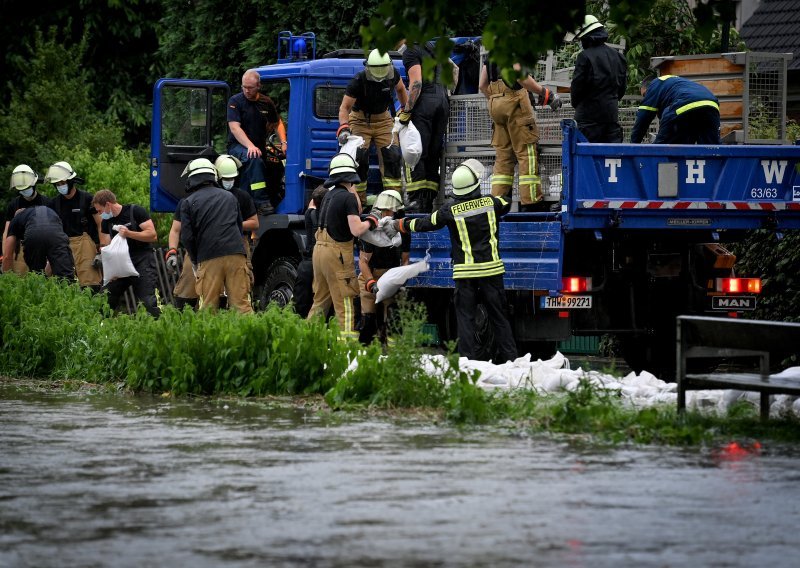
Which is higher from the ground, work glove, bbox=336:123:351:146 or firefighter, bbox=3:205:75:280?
work glove, bbox=336:123:351:146

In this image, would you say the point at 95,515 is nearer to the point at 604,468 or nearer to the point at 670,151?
the point at 604,468

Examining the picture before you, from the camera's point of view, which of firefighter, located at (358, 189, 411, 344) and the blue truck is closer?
the blue truck

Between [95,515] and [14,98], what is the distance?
22042mm

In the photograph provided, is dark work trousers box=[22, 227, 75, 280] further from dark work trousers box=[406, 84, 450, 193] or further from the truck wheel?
dark work trousers box=[406, 84, 450, 193]

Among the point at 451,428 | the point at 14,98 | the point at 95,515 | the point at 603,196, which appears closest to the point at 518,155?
the point at 603,196

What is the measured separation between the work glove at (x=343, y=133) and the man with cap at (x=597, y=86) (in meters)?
2.38

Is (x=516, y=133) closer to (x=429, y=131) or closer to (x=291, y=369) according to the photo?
(x=429, y=131)

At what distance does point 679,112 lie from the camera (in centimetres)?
1430

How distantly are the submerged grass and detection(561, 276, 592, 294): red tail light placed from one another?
2.16 meters

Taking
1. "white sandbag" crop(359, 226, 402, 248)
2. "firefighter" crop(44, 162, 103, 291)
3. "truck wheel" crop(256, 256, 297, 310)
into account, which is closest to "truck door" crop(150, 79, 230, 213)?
"firefighter" crop(44, 162, 103, 291)

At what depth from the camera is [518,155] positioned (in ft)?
49.1

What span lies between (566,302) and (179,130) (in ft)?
18.7

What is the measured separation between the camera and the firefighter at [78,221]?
1844cm

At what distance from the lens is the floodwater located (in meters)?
6.40
